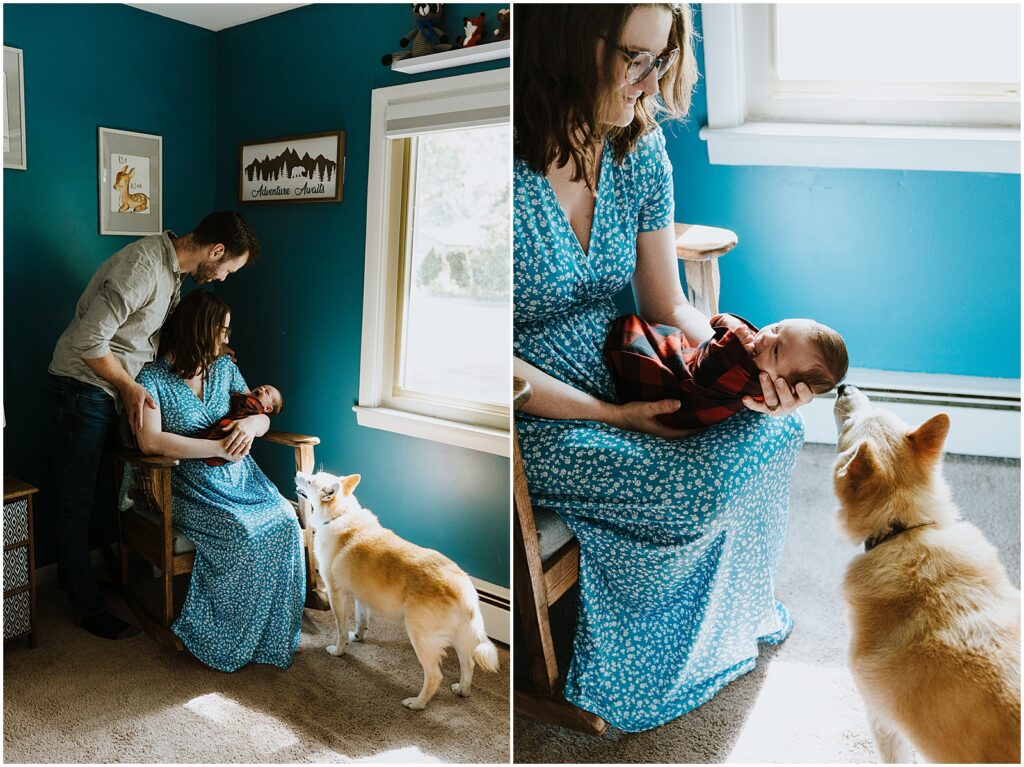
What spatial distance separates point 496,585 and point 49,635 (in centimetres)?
88

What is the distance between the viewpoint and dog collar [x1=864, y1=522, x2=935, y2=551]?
41.8 inches

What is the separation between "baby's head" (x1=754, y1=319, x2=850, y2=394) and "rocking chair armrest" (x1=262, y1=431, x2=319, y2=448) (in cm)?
83

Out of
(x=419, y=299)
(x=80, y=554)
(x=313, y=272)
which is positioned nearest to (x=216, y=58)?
(x=313, y=272)

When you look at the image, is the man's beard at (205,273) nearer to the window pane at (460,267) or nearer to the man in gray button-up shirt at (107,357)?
the man in gray button-up shirt at (107,357)

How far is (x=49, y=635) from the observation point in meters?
1.47

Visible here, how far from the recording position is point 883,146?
96 centimetres

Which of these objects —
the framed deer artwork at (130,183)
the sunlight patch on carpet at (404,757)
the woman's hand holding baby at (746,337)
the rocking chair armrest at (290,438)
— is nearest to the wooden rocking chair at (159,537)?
the rocking chair armrest at (290,438)

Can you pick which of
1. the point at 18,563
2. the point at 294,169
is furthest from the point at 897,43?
the point at 18,563

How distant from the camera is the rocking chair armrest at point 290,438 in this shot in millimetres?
1453

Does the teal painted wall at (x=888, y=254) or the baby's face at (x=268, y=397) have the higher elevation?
the teal painted wall at (x=888, y=254)

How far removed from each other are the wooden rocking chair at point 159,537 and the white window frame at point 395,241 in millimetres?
177

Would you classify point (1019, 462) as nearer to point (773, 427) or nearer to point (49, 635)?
point (773, 427)

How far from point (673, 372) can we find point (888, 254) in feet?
1.08

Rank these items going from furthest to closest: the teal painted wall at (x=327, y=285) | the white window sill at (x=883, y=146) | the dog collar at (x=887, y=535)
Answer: the teal painted wall at (x=327, y=285), the dog collar at (x=887, y=535), the white window sill at (x=883, y=146)
